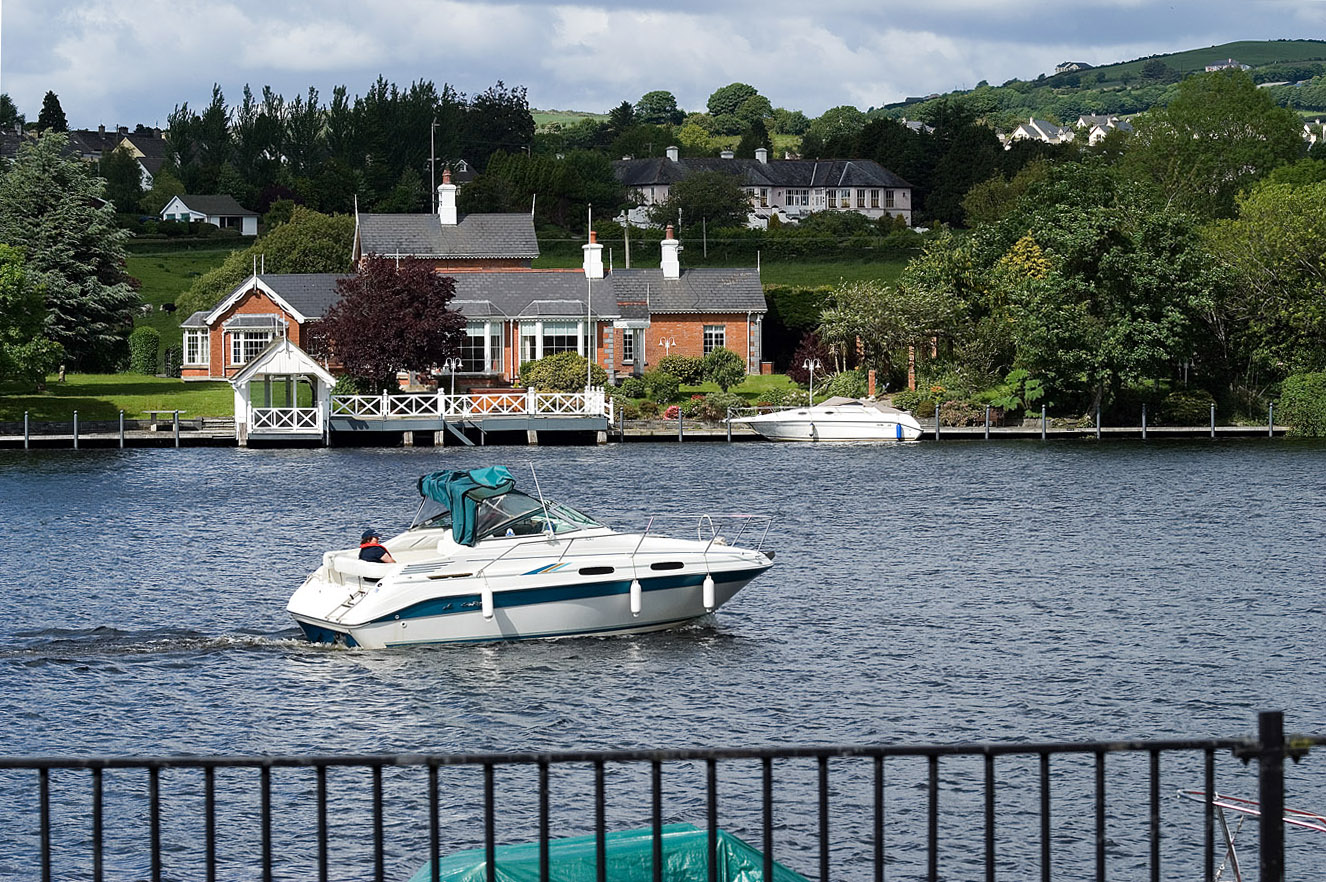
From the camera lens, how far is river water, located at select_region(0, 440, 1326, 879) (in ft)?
64.8

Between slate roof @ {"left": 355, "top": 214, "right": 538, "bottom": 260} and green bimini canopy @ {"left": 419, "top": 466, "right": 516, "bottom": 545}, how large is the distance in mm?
63354

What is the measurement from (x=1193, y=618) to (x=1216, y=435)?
41135 mm

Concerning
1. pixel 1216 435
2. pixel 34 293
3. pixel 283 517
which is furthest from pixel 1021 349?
pixel 34 293

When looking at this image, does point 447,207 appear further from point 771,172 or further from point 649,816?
point 771,172

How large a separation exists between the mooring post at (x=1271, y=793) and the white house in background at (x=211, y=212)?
140 m

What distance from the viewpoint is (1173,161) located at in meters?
101

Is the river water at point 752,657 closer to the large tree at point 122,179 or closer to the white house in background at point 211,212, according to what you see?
the white house in background at point 211,212

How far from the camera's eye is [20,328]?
220ft

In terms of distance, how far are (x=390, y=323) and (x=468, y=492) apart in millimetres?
44499

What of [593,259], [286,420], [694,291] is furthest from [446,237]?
[286,420]

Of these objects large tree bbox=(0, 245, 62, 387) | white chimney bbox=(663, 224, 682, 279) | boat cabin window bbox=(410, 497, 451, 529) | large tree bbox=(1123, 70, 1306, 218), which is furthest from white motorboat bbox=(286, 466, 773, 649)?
large tree bbox=(1123, 70, 1306, 218)

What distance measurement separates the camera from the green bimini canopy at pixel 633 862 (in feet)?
36.9

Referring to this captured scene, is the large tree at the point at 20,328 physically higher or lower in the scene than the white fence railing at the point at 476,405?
higher

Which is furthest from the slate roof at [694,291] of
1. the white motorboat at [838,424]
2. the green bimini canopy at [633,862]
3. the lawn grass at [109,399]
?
the green bimini canopy at [633,862]
